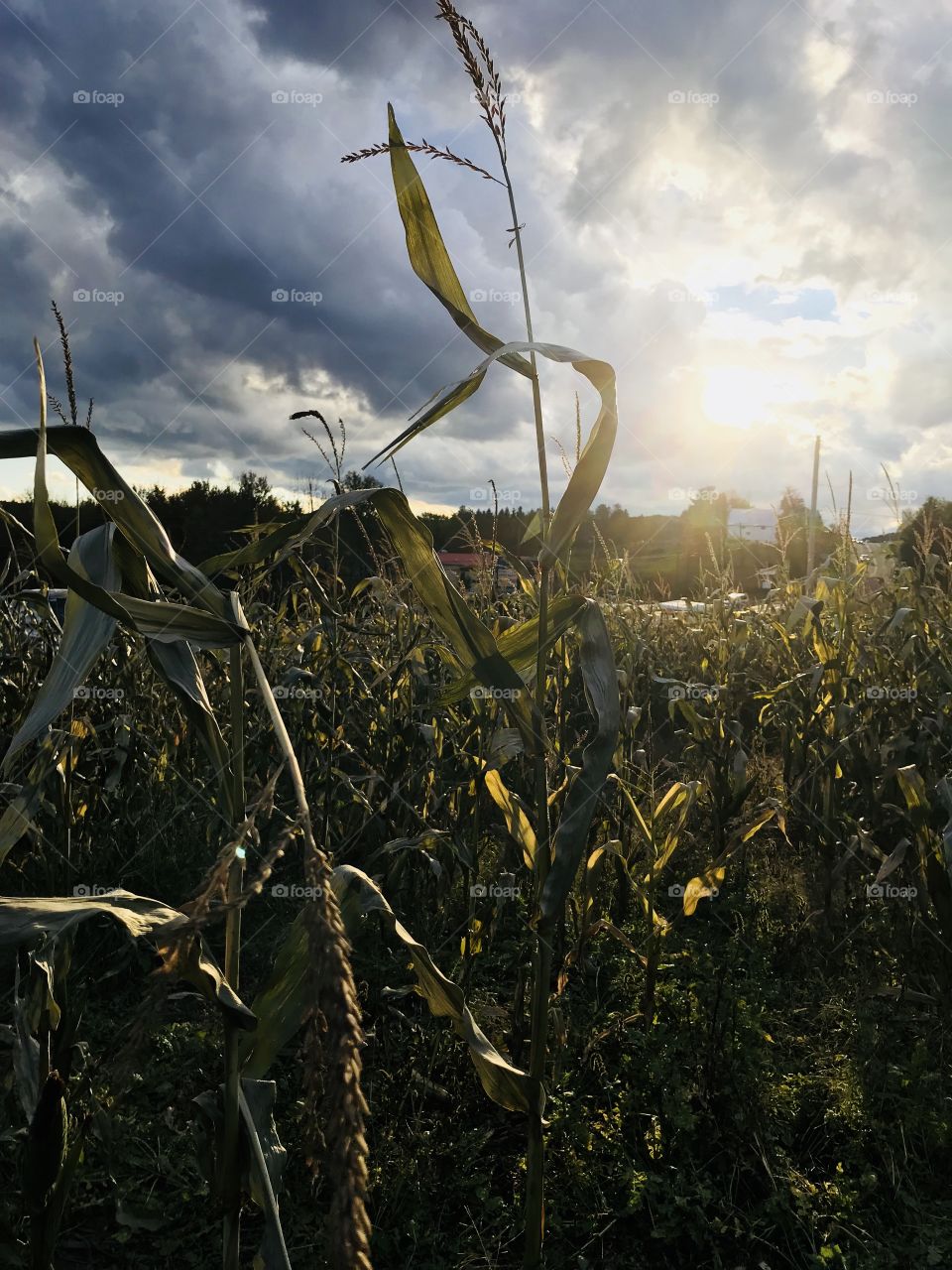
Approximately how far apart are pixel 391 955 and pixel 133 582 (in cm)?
177

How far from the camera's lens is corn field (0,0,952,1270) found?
1062 millimetres

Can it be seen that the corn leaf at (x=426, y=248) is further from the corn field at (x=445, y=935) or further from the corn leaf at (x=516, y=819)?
the corn leaf at (x=516, y=819)

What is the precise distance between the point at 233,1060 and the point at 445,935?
1764 millimetres

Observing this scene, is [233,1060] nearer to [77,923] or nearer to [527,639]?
[77,923]

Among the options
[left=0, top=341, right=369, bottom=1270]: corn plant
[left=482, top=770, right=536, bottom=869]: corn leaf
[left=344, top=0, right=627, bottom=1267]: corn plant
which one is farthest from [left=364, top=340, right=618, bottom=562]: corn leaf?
[left=482, top=770, right=536, bottom=869]: corn leaf

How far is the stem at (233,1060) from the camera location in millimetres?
1100

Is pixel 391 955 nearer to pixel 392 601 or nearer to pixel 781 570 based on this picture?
pixel 392 601

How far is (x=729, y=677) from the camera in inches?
164

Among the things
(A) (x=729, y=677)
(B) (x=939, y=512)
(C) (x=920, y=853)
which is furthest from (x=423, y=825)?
(B) (x=939, y=512)

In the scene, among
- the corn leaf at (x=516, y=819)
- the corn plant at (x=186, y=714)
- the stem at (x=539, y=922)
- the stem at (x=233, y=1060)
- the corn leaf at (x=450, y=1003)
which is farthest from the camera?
the corn leaf at (x=516, y=819)

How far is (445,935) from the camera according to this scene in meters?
2.79

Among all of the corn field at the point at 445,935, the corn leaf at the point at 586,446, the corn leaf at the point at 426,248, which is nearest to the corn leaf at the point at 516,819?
the corn field at the point at 445,935

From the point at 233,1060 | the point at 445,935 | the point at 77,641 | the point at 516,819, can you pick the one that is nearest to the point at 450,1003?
the point at 233,1060

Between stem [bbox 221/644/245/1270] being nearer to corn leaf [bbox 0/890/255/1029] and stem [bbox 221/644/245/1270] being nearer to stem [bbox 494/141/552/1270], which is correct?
corn leaf [bbox 0/890/255/1029]
